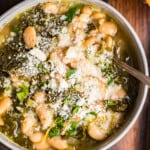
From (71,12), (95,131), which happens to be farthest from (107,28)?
(95,131)

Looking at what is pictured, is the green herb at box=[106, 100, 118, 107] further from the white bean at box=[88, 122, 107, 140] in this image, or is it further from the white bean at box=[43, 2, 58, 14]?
the white bean at box=[43, 2, 58, 14]

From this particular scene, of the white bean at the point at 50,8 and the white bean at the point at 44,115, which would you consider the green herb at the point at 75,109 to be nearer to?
the white bean at the point at 44,115

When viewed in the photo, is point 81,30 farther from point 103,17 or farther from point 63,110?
point 63,110

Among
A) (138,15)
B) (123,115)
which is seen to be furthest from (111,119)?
(138,15)

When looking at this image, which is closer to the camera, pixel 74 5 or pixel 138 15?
pixel 74 5

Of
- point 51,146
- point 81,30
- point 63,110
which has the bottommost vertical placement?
point 51,146
